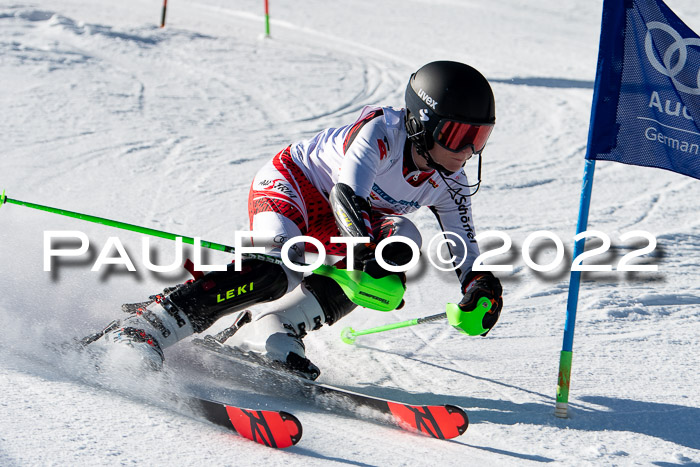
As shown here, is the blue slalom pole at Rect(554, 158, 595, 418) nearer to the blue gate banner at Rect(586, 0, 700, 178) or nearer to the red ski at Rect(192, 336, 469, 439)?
the blue gate banner at Rect(586, 0, 700, 178)

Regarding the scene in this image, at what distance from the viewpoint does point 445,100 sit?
3285 millimetres

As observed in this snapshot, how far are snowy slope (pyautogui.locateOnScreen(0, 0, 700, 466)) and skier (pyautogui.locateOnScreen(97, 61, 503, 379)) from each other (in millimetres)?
304

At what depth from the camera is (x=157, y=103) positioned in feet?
28.3

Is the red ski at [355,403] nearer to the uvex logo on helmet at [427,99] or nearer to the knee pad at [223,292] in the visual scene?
the knee pad at [223,292]

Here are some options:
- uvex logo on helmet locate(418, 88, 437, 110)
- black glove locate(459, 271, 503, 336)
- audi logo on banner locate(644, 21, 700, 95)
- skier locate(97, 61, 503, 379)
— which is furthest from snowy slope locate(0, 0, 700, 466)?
audi logo on banner locate(644, 21, 700, 95)

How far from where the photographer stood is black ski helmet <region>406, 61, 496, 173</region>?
327cm

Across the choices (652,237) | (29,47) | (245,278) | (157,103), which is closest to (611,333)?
(652,237)

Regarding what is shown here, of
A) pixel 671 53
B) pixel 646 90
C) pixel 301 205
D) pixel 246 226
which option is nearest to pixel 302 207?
pixel 301 205

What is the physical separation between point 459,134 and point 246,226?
9.45 feet

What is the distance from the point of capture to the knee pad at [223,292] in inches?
132

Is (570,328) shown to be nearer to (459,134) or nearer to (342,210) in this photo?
(459,134)

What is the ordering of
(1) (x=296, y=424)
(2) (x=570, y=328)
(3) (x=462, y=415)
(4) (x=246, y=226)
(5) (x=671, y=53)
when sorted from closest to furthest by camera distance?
(1) (x=296, y=424)
(3) (x=462, y=415)
(5) (x=671, y=53)
(2) (x=570, y=328)
(4) (x=246, y=226)

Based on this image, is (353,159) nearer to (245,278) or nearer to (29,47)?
(245,278)

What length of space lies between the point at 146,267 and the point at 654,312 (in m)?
3.23
